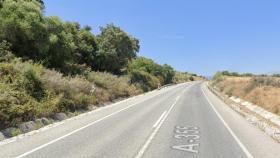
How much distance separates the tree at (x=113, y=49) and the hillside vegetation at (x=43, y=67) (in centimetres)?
15

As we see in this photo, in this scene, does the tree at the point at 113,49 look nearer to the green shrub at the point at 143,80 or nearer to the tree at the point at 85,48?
the tree at the point at 85,48

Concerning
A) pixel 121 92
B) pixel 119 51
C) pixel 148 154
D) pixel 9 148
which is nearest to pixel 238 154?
pixel 148 154

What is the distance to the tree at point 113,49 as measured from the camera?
2040 inches

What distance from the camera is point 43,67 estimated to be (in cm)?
2855

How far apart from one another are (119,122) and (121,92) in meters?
24.4

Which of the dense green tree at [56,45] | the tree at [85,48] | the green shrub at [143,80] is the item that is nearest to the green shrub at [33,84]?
the dense green tree at [56,45]

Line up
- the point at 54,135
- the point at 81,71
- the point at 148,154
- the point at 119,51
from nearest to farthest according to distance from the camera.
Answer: the point at 148,154, the point at 54,135, the point at 81,71, the point at 119,51

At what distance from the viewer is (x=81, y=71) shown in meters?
38.3

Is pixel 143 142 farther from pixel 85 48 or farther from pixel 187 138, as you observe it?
pixel 85 48

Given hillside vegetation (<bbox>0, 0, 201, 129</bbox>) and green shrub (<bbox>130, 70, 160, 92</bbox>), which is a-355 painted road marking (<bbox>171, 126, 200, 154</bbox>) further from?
green shrub (<bbox>130, 70, 160, 92</bbox>)

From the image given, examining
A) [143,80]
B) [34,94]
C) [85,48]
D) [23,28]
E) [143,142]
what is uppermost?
[85,48]

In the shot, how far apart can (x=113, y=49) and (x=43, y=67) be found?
24.7m

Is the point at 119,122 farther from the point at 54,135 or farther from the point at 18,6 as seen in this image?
the point at 18,6

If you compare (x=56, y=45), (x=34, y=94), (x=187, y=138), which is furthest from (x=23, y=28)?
(x=187, y=138)
